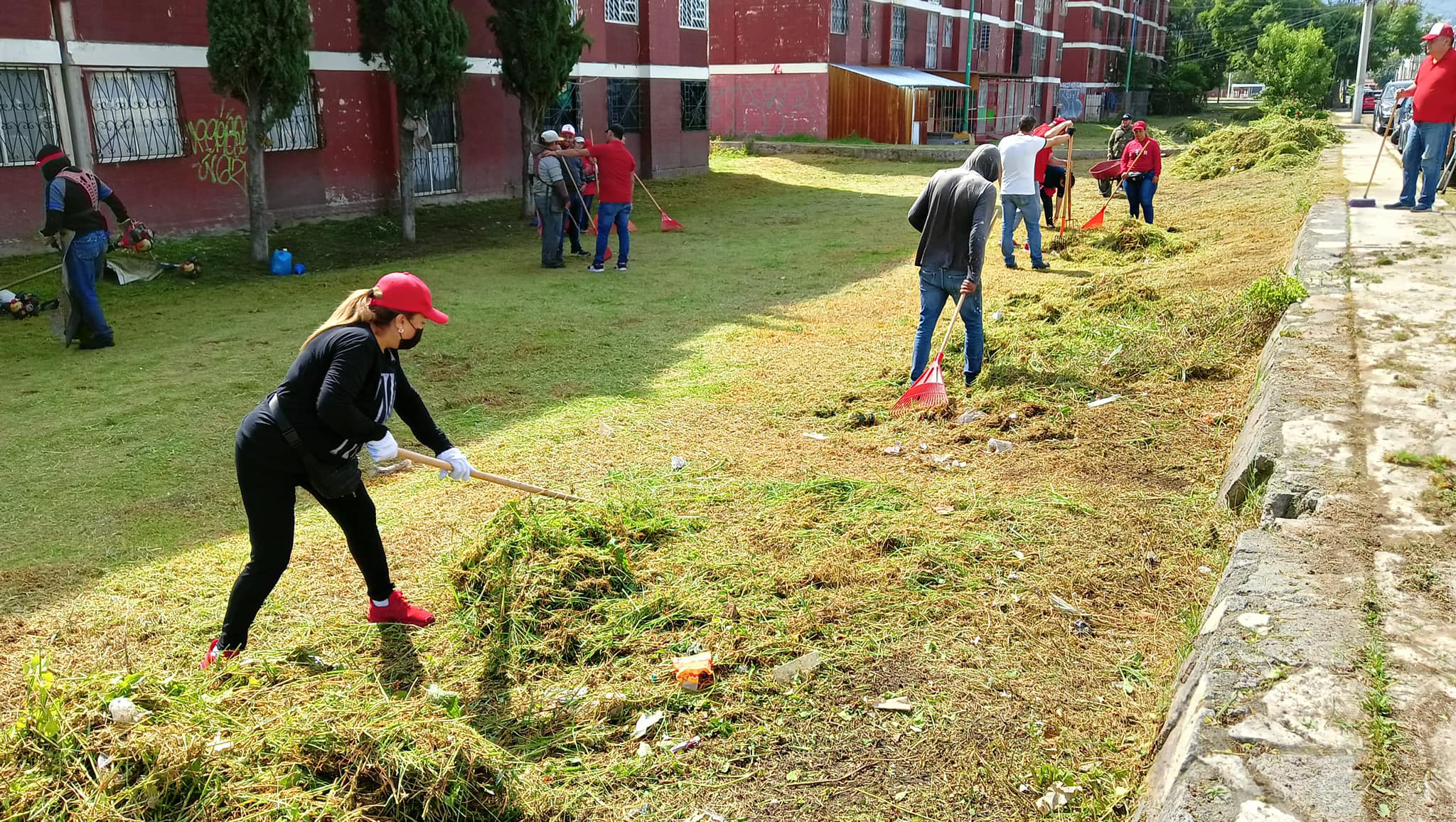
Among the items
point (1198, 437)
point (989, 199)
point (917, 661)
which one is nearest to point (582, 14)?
point (989, 199)

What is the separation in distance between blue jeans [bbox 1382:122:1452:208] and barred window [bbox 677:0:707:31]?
1589cm

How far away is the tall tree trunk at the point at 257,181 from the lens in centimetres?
1209

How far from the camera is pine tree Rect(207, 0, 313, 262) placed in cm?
1149

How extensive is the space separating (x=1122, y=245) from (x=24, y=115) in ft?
43.2

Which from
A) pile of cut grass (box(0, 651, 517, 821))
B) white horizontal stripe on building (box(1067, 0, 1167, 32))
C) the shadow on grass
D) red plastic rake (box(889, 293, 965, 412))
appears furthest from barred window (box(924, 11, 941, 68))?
pile of cut grass (box(0, 651, 517, 821))

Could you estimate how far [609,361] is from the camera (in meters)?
8.31

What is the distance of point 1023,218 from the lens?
11391mm

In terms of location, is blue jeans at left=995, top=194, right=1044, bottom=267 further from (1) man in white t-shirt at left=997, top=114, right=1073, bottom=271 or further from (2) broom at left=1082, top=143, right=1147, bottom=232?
(2) broom at left=1082, top=143, right=1147, bottom=232

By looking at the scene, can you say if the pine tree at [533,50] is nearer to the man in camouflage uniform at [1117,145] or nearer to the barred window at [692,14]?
the barred window at [692,14]

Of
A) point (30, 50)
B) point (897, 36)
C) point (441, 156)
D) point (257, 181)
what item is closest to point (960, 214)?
point (257, 181)

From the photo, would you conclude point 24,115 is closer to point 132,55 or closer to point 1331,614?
point 132,55

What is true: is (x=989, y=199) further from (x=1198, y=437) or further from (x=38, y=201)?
(x=38, y=201)

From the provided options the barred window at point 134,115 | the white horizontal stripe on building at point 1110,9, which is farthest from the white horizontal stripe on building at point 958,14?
the barred window at point 134,115

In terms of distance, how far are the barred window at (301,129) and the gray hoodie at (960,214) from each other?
11.1 meters
